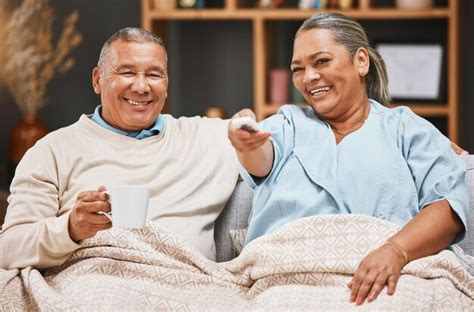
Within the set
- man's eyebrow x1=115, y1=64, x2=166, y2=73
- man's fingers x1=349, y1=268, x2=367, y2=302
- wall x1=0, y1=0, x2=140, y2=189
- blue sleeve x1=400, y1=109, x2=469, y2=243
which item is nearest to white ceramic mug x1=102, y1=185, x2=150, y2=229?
man's fingers x1=349, y1=268, x2=367, y2=302

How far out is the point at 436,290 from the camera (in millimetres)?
2070

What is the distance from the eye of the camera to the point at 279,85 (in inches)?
188

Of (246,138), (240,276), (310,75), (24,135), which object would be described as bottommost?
(24,135)

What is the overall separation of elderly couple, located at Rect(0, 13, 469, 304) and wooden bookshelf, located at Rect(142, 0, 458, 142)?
2.04 meters

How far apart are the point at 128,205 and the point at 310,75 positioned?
63cm

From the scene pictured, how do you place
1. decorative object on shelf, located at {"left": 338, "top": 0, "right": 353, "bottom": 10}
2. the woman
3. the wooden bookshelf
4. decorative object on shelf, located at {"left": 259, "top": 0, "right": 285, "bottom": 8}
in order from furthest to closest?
decorative object on shelf, located at {"left": 259, "top": 0, "right": 285, "bottom": 8} → decorative object on shelf, located at {"left": 338, "top": 0, "right": 353, "bottom": 10} → the wooden bookshelf → the woman

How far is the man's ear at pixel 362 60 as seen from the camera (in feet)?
7.97

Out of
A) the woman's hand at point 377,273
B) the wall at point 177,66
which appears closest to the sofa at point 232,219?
the woman's hand at point 377,273

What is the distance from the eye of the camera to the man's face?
2488mm

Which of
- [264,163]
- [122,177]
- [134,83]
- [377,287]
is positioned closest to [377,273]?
[377,287]

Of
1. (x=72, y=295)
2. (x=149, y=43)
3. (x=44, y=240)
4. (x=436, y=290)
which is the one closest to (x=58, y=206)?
(x=44, y=240)

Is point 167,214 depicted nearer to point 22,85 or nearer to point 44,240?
point 44,240

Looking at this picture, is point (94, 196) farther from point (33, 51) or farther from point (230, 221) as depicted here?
point (33, 51)

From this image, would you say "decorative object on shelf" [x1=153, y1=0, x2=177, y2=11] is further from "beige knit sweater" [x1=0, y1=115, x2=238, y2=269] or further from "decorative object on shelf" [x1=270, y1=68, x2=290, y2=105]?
"beige knit sweater" [x1=0, y1=115, x2=238, y2=269]
